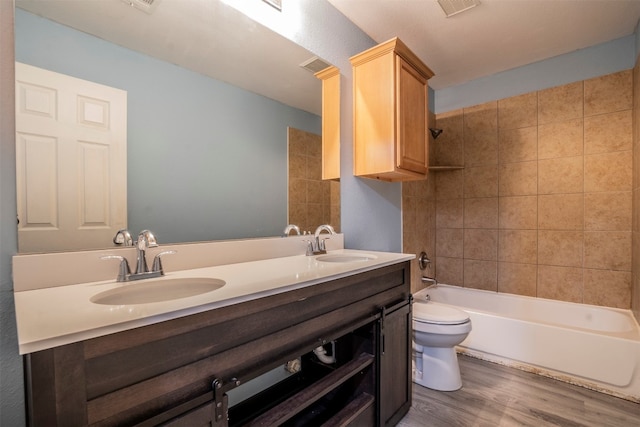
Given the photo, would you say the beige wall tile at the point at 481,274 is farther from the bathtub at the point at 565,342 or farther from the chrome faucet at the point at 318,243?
the chrome faucet at the point at 318,243

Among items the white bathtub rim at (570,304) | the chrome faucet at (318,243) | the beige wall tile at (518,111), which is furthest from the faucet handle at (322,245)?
the beige wall tile at (518,111)

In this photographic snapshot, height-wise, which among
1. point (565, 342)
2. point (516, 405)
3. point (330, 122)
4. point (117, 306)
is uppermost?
point (330, 122)

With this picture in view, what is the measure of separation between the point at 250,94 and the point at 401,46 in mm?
1025

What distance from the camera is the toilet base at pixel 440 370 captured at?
6.22ft

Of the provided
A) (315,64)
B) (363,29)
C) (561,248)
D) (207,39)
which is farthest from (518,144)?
(207,39)

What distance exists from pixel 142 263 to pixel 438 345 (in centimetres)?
178

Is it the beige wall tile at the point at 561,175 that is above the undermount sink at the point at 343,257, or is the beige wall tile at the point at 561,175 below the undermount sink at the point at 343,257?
above

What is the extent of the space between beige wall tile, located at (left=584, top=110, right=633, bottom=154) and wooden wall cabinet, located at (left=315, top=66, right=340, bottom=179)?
6.82ft

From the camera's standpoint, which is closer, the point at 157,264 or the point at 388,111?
the point at 157,264

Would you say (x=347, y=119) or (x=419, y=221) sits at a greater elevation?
(x=347, y=119)

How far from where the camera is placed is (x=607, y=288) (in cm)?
227

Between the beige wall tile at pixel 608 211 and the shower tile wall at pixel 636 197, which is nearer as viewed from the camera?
the shower tile wall at pixel 636 197

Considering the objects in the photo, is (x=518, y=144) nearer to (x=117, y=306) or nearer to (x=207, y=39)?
(x=207, y=39)

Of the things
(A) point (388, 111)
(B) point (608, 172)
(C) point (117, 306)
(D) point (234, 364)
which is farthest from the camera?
(B) point (608, 172)
